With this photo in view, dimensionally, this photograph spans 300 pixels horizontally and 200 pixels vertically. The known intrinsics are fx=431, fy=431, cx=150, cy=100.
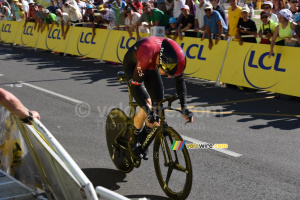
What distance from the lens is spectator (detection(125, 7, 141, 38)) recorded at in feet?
48.3

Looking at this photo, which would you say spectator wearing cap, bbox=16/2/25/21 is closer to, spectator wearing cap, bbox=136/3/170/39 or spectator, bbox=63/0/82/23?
spectator, bbox=63/0/82/23

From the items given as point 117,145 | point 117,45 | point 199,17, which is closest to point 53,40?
point 117,45

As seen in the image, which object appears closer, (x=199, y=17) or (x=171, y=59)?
(x=171, y=59)

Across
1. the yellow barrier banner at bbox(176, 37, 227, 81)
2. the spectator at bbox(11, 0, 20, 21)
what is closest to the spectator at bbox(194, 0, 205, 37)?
the yellow barrier banner at bbox(176, 37, 227, 81)

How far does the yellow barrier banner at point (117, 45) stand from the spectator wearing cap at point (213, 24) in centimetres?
328

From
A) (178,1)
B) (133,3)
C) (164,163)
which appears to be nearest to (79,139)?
(164,163)

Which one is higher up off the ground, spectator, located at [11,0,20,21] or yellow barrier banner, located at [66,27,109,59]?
spectator, located at [11,0,20,21]

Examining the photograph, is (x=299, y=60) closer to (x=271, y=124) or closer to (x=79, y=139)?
(x=271, y=124)

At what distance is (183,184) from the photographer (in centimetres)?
476

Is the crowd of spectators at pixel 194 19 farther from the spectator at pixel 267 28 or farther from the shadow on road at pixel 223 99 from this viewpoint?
the shadow on road at pixel 223 99

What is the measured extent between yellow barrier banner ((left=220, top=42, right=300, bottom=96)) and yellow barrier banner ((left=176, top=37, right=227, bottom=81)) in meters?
0.27

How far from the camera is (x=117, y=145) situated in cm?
575

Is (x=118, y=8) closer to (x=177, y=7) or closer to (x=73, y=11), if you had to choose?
(x=73, y=11)

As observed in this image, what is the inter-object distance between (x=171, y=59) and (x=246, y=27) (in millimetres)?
7409
